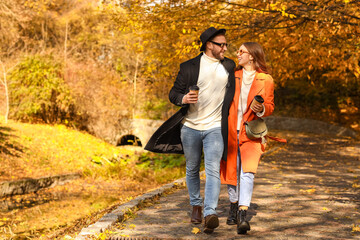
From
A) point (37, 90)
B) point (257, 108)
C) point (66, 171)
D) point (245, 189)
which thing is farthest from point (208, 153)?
point (37, 90)

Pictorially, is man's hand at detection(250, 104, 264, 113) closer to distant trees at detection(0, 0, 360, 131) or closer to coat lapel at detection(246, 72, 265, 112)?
coat lapel at detection(246, 72, 265, 112)

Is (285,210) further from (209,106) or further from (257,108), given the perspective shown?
(209,106)

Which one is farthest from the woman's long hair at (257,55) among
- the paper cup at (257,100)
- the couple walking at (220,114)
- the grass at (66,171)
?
the grass at (66,171)

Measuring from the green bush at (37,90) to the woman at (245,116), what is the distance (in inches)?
546

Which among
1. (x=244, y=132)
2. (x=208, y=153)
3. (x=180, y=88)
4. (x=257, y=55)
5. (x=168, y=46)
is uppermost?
(x=168, y=46)

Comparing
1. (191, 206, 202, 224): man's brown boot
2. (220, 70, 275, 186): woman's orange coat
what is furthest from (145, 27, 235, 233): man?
(191, 206, 202, 224): man's brown boot

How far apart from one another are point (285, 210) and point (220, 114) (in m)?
1.99

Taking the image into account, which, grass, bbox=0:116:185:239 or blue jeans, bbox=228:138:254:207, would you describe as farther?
grass, bbox=0:116:185:239

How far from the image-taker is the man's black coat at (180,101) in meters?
4.54

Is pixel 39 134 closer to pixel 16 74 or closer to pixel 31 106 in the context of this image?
pixel 31 106

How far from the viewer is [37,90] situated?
17.3 m

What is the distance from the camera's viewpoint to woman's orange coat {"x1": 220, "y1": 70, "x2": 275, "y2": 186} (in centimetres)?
456

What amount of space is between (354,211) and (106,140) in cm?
1426

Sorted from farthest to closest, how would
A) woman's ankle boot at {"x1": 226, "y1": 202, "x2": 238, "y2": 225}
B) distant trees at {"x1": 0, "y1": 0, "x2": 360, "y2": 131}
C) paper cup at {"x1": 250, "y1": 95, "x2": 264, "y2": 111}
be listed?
distant trees at {"x1": 0, "y1": 0, "x2": 360, "y2": 131} → woman's ankle boot at {"x1": 226, "y1": 202, "x2": 238, "y2": 225} → paper cup at {"x1": 250, "y1": 95, "x2": 264, "y2": 111}
